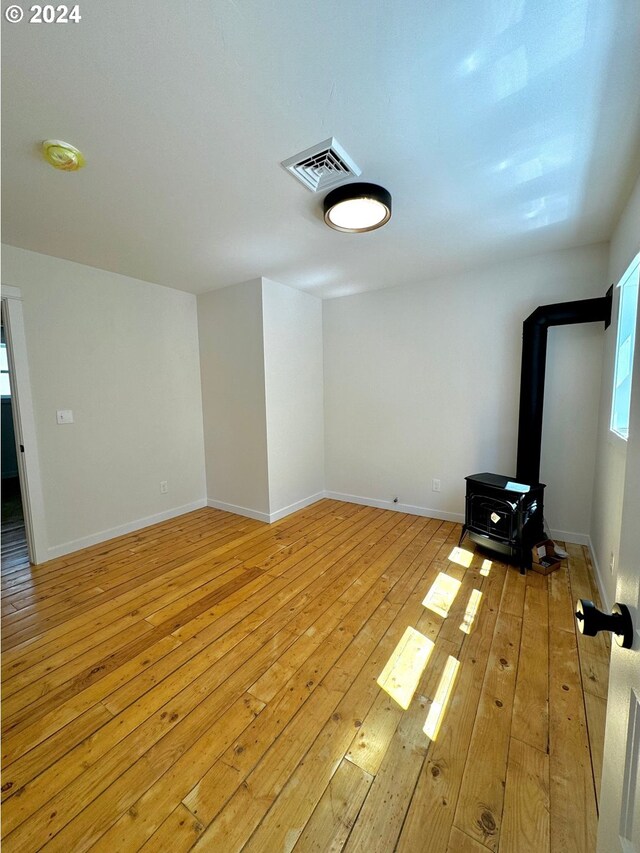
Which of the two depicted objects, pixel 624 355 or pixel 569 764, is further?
pixel 624 355

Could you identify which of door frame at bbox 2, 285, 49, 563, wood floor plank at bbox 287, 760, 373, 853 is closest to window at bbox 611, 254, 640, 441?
wood floor plank at bbox 287, 760, 373, 853

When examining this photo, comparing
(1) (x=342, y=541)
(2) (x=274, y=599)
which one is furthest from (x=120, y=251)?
(1) (x=342, y=541)

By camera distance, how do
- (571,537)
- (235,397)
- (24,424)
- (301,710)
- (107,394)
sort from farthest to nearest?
(235,397) → (107,394) → (571,537) → (24,424) → (301,710)

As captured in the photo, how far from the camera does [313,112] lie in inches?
55.1

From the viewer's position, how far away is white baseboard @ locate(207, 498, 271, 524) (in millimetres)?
3673

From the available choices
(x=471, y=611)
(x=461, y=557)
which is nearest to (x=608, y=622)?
(x=471, y=611)

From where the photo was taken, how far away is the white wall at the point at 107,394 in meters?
2.84

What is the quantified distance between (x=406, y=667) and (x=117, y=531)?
9.94 feet

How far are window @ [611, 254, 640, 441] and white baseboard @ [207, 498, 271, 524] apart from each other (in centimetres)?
313

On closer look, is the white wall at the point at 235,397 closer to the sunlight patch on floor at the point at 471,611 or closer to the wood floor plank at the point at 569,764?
the sunlight patch on floor at the point at 471,611

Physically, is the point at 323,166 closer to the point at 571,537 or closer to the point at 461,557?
the point at 461,557

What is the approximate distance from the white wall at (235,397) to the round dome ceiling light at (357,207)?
4.98 ft

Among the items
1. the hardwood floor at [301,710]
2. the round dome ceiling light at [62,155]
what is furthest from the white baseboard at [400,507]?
the round dome ceiling light at [62,155]

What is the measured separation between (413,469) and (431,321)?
1638 millimetres
